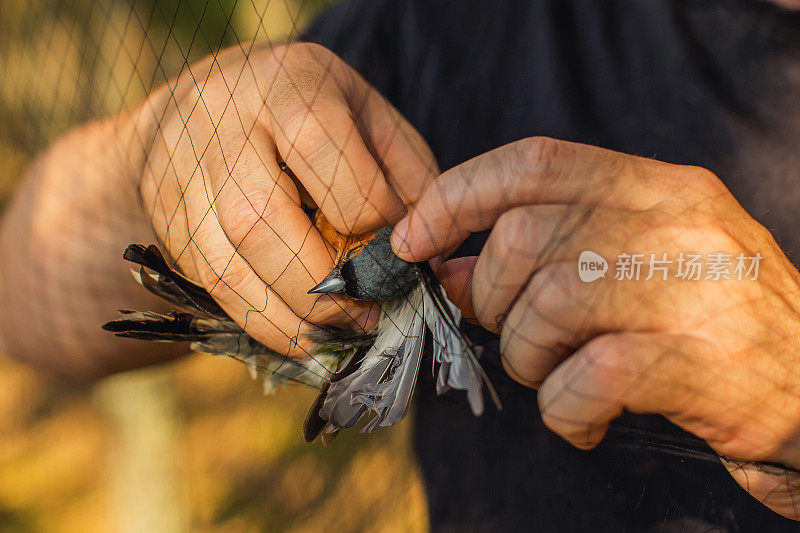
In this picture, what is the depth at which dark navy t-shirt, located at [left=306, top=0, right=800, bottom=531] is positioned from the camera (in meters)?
0.42

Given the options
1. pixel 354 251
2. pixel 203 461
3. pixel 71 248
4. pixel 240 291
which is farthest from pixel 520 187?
pixel 203 461

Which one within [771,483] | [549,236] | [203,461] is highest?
[549,236]

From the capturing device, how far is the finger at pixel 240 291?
406 mm

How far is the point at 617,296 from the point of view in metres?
0.29

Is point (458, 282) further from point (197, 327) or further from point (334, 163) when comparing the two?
point (197, 327)

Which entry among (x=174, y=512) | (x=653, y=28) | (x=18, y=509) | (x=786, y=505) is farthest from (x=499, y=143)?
(x=18, y=509)

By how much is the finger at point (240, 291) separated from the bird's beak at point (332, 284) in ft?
0.27

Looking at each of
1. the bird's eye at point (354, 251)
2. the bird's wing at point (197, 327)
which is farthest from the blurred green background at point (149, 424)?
the bird's eye at point (354, 251)

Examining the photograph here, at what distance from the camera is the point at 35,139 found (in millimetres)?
605

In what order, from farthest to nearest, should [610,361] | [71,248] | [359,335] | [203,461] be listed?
[203,461], [71,248], [359,335], [610,361]

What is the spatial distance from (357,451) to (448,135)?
1.51 ft

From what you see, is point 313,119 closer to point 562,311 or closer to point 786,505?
point 562,311

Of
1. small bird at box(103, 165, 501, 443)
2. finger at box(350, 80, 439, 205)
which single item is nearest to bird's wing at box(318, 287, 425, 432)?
small bird at box(103, 165, 501, 443)

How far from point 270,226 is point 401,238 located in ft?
0.35
